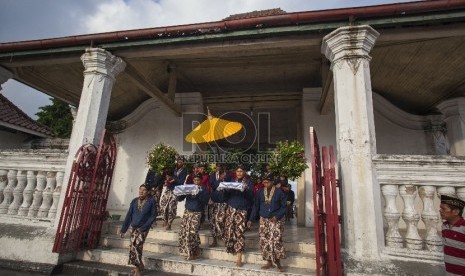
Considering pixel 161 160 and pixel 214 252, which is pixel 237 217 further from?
pixel 161 160

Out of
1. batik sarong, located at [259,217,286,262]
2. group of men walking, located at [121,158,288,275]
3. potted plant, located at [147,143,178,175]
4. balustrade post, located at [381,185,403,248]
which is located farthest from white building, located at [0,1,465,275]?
potted plant, located at [147,143,178,175]

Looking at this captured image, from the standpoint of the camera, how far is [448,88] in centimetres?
652

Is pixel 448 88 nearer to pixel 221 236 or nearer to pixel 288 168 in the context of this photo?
pixel 288 168

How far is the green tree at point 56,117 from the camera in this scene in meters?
17.9

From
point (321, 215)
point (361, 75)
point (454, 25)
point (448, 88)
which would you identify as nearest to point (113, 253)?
point (321, 215)

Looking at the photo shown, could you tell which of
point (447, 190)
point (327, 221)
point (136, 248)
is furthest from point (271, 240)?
point (447, 190)

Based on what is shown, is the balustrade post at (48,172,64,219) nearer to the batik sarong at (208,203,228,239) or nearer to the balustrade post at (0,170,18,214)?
the balustrade post at (0,170,18,214)

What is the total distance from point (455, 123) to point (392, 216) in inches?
189

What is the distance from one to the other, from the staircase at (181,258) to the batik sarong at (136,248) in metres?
0.22

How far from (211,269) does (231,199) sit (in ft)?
4.18

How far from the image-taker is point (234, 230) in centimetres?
475

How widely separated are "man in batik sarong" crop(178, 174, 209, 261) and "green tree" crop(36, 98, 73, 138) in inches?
621

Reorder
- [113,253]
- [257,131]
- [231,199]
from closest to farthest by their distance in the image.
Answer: [113,253] → [231,199] → [257,131]

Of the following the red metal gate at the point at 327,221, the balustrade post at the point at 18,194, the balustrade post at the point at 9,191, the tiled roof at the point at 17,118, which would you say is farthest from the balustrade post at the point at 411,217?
the tiled roof at the point at 17,118
